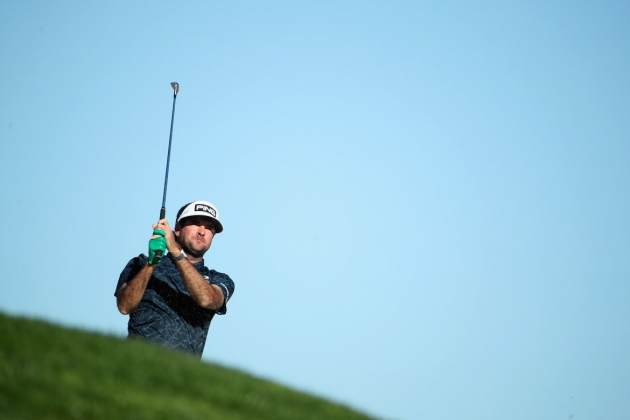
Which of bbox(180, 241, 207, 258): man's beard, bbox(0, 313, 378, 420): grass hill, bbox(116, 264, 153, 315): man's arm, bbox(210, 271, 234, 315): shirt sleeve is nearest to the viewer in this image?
bbox(0, 313, 378, 420): grass hill

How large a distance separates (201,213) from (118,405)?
540 cm

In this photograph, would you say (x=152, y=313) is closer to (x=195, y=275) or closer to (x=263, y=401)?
(x=195, y=275)

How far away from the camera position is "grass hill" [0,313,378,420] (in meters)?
6.12

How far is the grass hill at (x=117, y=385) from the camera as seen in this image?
6117mm

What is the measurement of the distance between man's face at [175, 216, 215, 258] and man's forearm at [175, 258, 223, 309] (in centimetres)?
68

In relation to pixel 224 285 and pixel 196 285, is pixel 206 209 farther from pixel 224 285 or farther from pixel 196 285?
pixel 196 285

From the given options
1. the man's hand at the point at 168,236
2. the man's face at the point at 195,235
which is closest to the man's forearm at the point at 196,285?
the man's hand at the point at 168,236

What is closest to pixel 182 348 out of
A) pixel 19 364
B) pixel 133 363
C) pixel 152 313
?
pixel 152 313

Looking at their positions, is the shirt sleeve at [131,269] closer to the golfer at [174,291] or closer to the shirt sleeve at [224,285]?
the golfer at [174,291]

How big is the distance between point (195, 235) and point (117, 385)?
4992 mm

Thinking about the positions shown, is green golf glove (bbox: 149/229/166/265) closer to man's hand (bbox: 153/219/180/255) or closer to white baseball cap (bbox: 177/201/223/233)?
man's hand (bbox: 153/219/180/255)

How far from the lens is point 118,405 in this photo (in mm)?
6262

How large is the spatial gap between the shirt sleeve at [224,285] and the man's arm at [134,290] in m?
1.05

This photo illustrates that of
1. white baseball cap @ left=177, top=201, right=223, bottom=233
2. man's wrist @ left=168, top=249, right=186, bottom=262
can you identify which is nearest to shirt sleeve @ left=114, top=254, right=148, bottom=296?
man's wrist @ left=168, top=249, right=186, bottom=262
